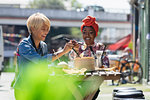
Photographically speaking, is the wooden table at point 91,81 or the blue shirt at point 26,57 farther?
the wooden table at point 91,81

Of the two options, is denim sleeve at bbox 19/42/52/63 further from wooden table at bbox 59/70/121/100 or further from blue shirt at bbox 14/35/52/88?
wooden table at bbox 59/70/121/100

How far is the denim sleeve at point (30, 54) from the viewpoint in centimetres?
410

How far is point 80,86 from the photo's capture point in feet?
16.1

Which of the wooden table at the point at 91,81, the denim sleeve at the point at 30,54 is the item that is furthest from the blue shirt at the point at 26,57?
the wooden table at the point at 91,81

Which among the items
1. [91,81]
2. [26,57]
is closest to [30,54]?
[26,57]

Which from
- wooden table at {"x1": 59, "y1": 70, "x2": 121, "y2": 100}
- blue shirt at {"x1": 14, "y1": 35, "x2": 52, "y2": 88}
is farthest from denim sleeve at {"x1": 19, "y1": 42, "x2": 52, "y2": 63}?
wooden table at {"x1": 59, "y1": 70, "x2": 121, "y2": 100}

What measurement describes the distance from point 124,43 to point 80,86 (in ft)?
92.5

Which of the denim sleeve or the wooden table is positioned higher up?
the denim sleeve

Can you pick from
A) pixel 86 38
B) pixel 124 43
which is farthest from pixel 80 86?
pixel 124 43

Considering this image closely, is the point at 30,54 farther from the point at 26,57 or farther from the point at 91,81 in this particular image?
the point at 91,81

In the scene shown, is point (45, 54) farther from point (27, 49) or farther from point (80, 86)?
point (80, 86)

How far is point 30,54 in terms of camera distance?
4.10 metres

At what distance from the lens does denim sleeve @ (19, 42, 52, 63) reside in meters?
4.10

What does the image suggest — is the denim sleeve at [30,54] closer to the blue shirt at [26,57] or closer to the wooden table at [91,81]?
the blue shirt at [26,57]
